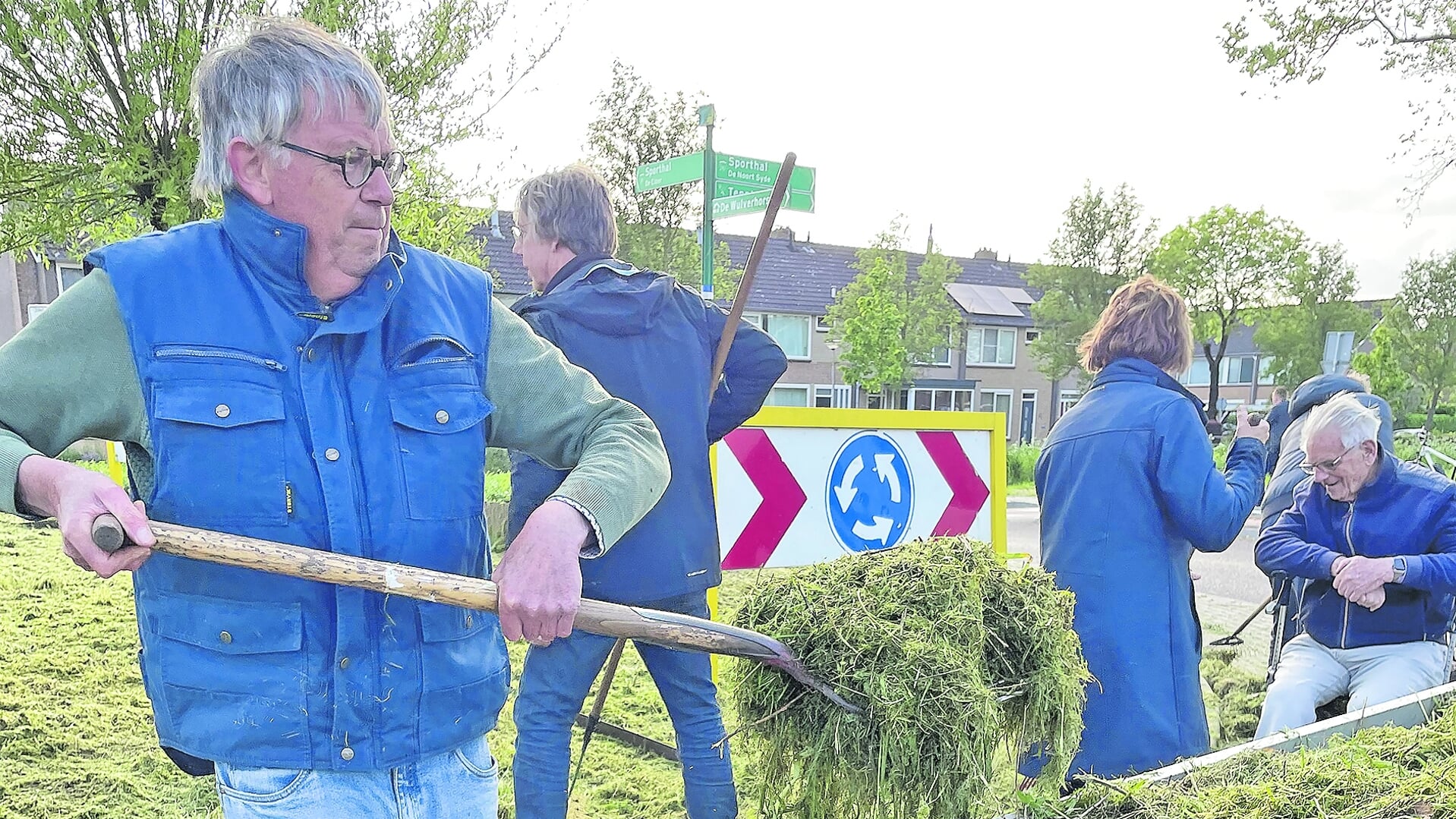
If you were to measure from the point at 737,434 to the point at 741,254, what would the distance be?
97.9ft

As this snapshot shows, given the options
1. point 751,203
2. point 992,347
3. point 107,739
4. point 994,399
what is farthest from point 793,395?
point 107,739

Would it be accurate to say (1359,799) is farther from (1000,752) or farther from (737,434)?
(737,434)

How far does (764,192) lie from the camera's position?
553cm

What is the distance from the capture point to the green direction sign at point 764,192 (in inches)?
204

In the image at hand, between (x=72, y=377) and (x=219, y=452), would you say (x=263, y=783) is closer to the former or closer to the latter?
(x=219, y=452)

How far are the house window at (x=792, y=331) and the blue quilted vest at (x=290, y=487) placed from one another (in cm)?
3002

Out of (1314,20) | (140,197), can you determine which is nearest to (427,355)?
(140,197)

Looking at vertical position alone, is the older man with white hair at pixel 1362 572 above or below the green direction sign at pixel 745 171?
below

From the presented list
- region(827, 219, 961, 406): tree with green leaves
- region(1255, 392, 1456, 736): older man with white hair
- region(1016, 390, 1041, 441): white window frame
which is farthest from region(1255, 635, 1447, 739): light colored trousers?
region(1016, 390, 1041, 441): white window frame

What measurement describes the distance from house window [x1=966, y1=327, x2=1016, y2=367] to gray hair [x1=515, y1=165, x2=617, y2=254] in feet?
111

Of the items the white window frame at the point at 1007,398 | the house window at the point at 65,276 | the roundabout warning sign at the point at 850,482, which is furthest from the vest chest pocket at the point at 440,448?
the white window frame at the point at 1007,398

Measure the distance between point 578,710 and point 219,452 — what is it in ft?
5.38

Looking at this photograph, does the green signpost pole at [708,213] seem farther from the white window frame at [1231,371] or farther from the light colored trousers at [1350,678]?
the white window frame at [1231,371]

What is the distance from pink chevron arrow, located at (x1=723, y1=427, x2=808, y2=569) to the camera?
12.8ft
